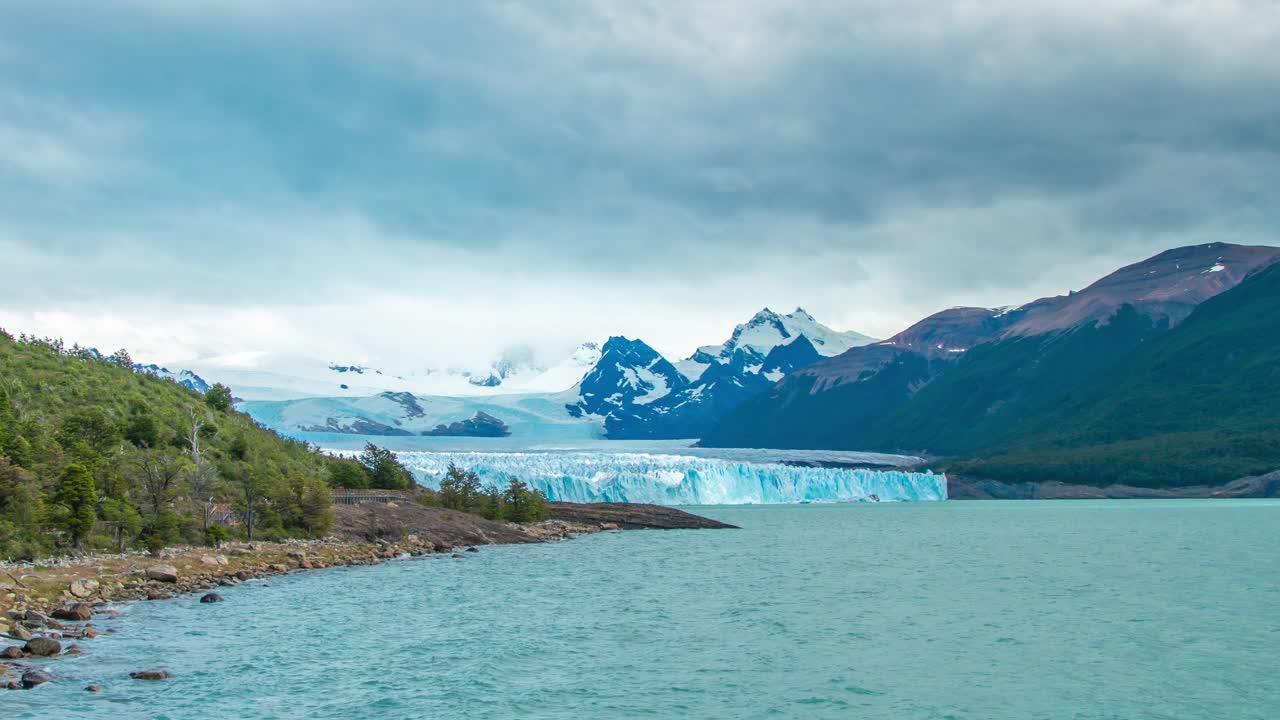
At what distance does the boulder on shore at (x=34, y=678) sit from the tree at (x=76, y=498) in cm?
2081

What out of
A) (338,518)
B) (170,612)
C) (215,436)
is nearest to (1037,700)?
(170,612)

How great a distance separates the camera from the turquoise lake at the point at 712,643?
25188 mm

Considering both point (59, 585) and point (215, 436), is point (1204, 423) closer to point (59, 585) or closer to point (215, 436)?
point (215, 436)

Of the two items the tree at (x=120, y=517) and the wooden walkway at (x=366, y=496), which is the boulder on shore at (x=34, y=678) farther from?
the wooden walkway at (x=366, y=496)

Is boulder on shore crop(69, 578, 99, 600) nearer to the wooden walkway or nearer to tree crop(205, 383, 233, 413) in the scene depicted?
the wooden walkway

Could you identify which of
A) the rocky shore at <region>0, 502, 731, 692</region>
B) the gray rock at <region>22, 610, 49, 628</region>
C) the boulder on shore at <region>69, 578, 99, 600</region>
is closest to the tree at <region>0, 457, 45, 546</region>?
the rocky shore at <region>0, 502, 731, 692</region>

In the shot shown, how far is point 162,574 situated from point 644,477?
81.4 m

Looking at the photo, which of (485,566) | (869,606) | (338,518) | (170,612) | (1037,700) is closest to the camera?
(1037,700)

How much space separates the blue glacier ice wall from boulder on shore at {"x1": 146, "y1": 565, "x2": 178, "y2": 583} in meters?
62.1

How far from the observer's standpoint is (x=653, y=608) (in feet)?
139

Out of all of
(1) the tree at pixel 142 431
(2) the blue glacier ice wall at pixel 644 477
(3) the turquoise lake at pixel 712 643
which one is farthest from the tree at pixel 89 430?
(2) the blue glacier ice wall at pixel 644 477

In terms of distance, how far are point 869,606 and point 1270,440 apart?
490 feet

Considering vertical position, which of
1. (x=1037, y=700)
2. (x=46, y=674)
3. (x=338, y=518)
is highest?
(x=338, y=518)

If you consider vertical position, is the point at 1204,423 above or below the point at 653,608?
above
